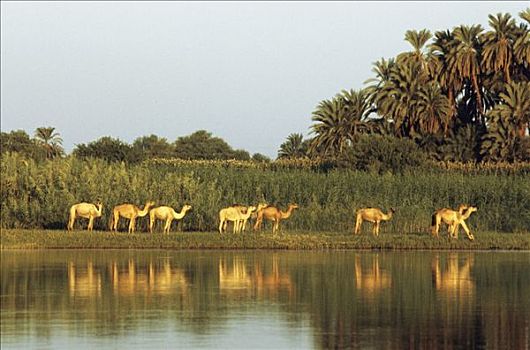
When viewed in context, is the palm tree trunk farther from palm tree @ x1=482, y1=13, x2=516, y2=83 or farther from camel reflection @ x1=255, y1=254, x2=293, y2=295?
camel reflection @ x1=255, y1=254, x2=293, y2=295

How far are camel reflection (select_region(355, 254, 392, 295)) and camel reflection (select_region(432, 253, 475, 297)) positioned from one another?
1.07m

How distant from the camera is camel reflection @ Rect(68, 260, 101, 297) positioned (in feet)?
72.6

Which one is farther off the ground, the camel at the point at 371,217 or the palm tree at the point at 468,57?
the palm tree at the point at 468,57

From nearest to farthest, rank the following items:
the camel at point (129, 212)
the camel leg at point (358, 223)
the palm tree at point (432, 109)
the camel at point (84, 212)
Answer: the camel at point (129, 212) < the camel at point (84, 212) < the camel leg at point (358, 223) < the palm tree at point (432, 109)

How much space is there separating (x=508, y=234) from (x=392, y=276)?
47.4 ft

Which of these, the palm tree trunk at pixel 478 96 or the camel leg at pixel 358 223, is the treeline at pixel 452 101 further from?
the camel leg at pixel 358 223

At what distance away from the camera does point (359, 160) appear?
2493 inches

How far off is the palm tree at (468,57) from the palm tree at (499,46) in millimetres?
765

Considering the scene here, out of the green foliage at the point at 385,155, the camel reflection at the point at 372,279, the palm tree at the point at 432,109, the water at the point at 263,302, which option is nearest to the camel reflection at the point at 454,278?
the water at the point at 263,302

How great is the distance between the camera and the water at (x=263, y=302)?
1616cm

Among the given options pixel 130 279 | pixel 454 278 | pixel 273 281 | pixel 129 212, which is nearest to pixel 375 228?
pixel 129 212

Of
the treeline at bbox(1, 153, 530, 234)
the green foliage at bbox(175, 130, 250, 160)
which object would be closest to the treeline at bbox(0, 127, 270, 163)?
the green foliage at bbox(175, 130, 250, 160)

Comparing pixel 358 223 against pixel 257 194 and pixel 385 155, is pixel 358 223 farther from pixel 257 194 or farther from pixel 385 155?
pixel 385 155

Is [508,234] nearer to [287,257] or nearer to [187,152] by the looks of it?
[287,257]
